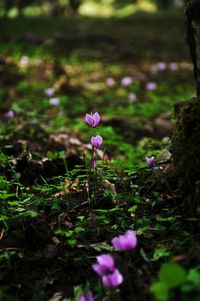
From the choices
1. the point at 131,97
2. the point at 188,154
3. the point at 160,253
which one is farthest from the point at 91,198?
the point at 131,97

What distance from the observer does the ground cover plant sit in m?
2.07

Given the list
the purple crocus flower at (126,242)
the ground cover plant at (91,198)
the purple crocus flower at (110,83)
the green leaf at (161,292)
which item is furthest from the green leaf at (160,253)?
the purple crocus flower at (110,83)

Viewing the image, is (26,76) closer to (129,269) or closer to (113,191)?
(113,191)

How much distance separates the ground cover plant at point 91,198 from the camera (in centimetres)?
207

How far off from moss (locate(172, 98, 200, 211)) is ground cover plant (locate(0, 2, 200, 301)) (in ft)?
0.27

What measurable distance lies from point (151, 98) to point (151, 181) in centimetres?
632

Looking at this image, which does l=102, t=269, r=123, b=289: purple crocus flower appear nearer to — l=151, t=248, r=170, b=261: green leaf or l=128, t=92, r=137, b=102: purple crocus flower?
l=151, t=248, r=170, b=261: green leaf

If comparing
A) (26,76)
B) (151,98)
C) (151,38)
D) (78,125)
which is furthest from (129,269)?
(151,38)

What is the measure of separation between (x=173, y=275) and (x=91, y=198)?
1.28 metres

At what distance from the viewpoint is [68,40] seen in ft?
46.5

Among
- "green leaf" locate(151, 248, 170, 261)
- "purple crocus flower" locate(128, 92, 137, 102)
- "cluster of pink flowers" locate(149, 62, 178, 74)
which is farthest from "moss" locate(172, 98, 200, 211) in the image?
"cluster of pink flowers" locate(149, 62, 178, 74)

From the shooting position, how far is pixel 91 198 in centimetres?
291

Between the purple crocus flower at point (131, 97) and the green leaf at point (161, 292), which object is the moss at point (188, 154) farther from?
the purple crocus flower at point (131, 97)

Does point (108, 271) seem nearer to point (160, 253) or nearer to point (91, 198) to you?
point (160, 253)
